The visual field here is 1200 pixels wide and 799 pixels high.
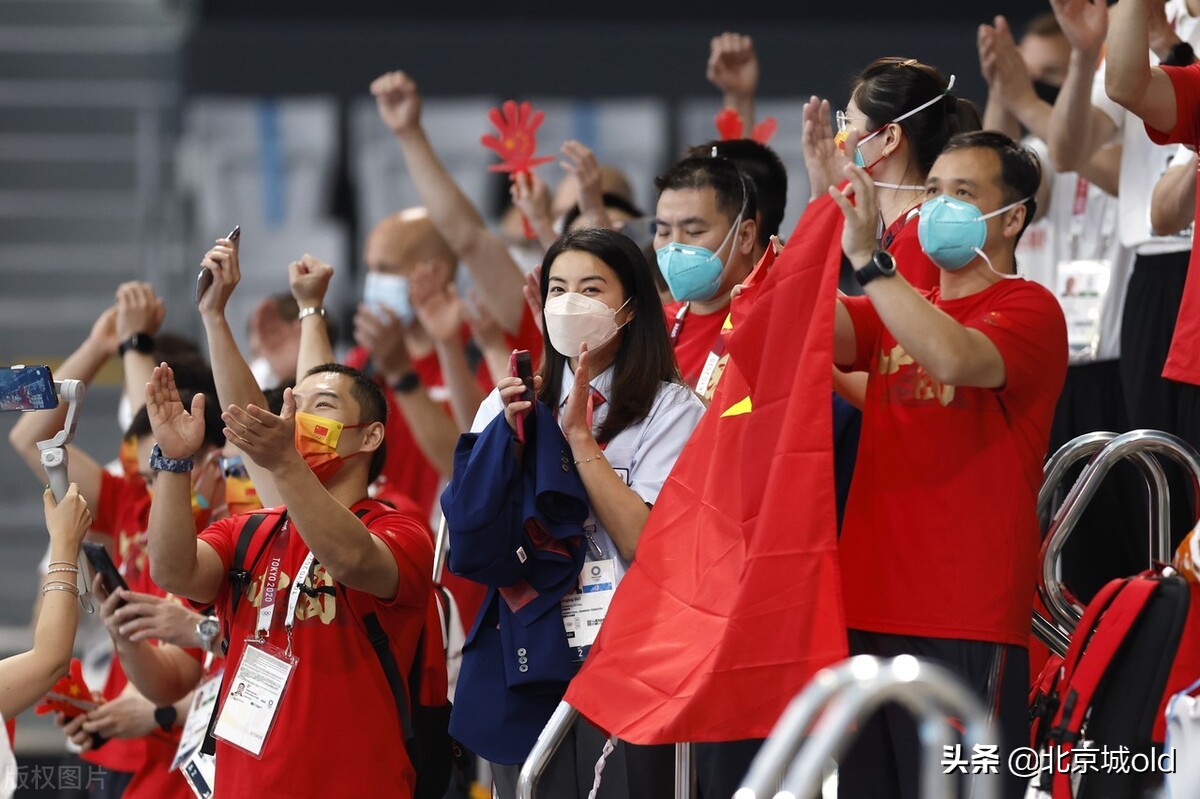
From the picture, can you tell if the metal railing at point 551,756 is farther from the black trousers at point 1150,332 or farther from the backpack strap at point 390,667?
the black trousers at point 1150,332

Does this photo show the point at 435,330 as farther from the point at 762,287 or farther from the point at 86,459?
the point at 762,287

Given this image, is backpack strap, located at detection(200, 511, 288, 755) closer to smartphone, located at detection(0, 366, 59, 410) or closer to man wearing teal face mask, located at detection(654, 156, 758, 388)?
smartphone, located at detection(0, 366, 59, 410)

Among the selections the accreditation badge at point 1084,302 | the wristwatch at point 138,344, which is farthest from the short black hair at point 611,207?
the accreditation badge at point 1084,302

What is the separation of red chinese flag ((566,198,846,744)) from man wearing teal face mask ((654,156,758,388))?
1.76ft

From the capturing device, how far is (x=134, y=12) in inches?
390

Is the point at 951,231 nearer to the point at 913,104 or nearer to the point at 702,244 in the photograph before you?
the point at 913,104

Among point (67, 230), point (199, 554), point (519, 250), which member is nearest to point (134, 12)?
point (67, 230)

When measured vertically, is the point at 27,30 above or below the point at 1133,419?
above

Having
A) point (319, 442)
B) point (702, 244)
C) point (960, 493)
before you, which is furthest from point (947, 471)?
point (319, 442)

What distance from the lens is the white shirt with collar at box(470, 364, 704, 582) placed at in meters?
3.66

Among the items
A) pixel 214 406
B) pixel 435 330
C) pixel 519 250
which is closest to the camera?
pixel 214 406

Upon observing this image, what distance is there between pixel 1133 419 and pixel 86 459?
3044 mm

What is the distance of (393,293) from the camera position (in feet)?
19.8

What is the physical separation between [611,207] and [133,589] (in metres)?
1.95
